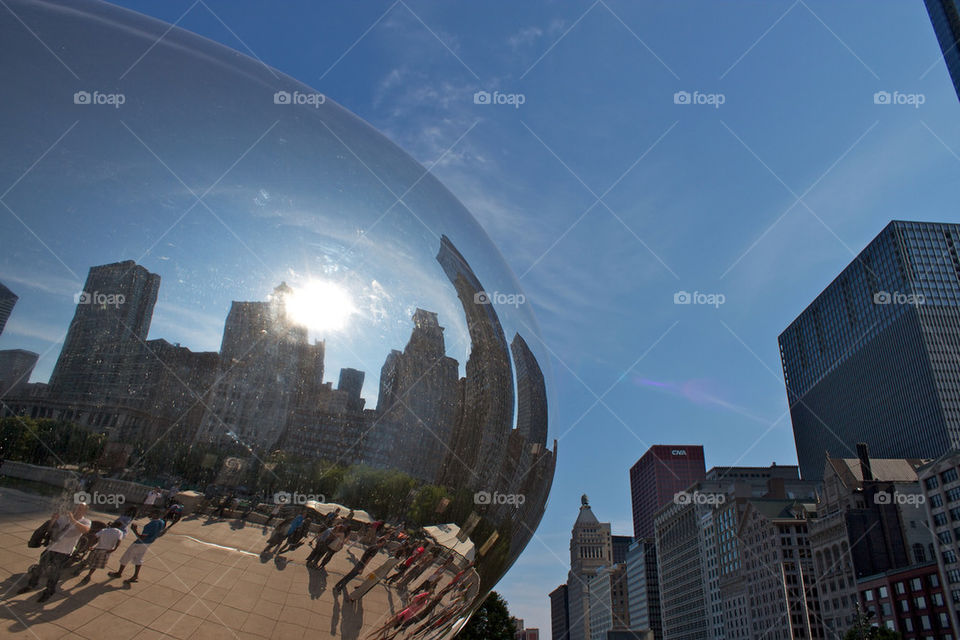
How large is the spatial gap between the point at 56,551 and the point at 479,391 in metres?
1.75

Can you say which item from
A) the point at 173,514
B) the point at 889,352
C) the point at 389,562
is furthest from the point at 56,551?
the point at 889,352

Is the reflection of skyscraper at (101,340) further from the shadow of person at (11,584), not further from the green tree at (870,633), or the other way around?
the green tree at (870,633)

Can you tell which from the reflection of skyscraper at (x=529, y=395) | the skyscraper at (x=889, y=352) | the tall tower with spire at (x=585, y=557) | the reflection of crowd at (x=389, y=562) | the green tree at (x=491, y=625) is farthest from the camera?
the tall tower with spire at (x=585, y=557)

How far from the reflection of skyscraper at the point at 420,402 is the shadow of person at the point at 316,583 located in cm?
51

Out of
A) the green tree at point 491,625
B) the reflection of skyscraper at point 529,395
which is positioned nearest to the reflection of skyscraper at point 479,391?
the reflection of skyscraper at point 529,395

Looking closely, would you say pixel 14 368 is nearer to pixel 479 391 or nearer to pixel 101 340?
pixel 101 340

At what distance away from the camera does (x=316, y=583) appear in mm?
2344

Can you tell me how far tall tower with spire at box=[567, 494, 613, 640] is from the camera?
17675 cm

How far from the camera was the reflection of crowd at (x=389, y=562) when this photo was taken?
2301 millimetres

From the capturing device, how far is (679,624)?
12544cm

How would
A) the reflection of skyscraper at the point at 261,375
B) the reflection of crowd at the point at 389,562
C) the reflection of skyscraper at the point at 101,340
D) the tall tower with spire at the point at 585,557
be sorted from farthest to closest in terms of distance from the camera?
the tall tower with spire at the point at 585,557, the reflection of crowd at the point at 389,562, the reflection of skyscraper at the point at 261,375, the reflection of skyscraper at the point at 101,340

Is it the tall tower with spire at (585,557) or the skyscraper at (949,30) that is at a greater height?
the skyscraper at (949,30)

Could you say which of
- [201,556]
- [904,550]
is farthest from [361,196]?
[904,550]

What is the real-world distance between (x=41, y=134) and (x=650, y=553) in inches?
6791
